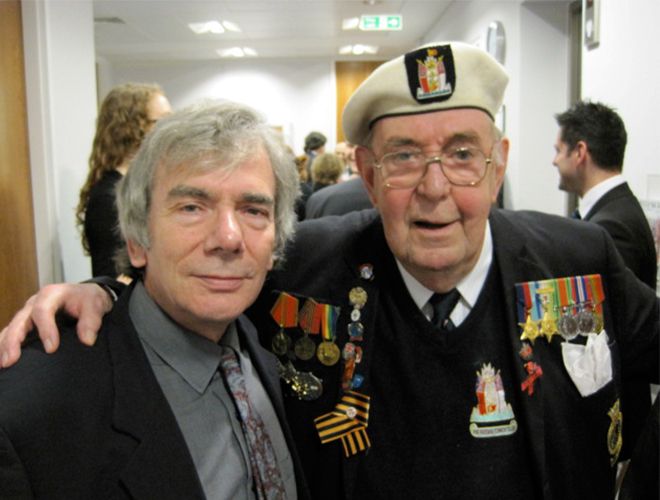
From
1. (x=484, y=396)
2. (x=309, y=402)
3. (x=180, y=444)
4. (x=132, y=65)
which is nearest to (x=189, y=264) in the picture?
(x=180, y=444)

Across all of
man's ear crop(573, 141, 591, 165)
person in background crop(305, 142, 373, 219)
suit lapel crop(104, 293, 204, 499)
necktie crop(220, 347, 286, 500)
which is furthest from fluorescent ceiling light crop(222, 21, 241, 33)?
suit lapel crop(104, 293, 204, 499)

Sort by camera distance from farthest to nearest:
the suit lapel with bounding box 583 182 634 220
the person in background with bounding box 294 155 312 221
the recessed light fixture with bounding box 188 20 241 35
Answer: the recessed light fixture with bounding box 188 20 241 35
the person in background with bounding box 294 155 312 221
the suit lapel with bounding box 583 182 634 220

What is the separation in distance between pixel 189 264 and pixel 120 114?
164 cm

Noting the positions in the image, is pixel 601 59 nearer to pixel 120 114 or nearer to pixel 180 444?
pixel 120 114

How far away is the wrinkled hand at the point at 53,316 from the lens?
101 centimetres

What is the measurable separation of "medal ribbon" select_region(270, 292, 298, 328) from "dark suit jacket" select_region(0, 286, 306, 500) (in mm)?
408

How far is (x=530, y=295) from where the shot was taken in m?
1.30

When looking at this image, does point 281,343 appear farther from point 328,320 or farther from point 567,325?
point 567,325

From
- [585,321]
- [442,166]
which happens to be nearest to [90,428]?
[442,166]

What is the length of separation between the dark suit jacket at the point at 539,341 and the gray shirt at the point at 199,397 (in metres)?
0.19

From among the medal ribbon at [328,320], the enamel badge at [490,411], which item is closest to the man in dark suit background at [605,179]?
the enamel badge at [490,411]

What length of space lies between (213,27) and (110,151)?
5554 millimetres

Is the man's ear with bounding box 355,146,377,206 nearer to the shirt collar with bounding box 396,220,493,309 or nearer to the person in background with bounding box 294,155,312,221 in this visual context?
the shirt collar with bounding box 396,220,493,309

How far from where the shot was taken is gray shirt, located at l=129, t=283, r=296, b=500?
108 cm
